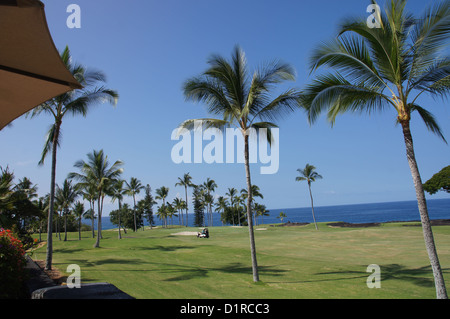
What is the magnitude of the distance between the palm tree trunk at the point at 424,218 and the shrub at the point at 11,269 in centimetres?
1070

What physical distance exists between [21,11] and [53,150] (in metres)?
15.2

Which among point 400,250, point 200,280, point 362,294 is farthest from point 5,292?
point 400,250

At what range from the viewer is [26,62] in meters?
3.96

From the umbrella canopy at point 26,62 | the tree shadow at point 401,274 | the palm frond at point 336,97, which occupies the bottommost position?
the tree shadow at point 401,274

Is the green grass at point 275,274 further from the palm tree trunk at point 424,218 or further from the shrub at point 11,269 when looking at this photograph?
the shrub at point 11,269

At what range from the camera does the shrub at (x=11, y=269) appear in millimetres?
6211

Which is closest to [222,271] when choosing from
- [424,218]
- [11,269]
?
[424,218]

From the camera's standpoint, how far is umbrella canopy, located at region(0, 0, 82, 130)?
3.25 metres

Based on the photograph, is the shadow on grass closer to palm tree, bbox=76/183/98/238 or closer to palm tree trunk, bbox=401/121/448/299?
palm tree trunk, bbox=401/121/448/299

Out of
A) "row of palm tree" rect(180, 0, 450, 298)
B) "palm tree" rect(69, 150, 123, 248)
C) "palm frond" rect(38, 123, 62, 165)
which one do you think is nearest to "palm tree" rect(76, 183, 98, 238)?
"palm tree" rect(69, 150, 123, 248)

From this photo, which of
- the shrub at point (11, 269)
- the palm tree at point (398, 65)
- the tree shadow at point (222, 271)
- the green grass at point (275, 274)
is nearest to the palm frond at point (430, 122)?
the palm tree at point (398, 65)

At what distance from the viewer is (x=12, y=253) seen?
662 cm

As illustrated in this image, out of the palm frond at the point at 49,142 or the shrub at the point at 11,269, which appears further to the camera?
the palm frond at the point at 49,142

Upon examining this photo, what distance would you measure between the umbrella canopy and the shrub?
339 cm
